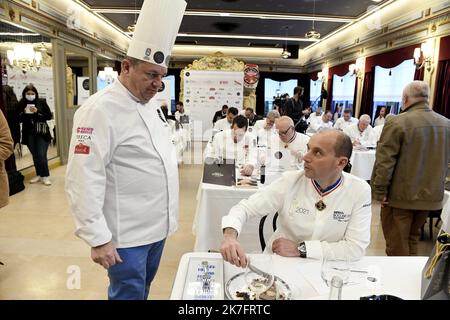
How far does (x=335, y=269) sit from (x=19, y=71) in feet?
19.1

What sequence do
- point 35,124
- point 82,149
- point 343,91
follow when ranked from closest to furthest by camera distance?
point 82,149 → point 35,124 → point 343,91

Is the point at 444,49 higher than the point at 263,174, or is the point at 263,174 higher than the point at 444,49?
the point at 444,49

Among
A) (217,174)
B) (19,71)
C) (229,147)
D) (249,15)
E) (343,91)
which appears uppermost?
(249,15)

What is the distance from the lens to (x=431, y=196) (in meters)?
2.50

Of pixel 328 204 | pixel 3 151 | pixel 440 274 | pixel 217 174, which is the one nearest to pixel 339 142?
pixel 328 204

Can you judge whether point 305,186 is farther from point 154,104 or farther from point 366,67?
point 366,67

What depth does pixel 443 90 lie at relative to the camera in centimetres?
599

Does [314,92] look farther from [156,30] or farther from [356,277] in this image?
[356,277]

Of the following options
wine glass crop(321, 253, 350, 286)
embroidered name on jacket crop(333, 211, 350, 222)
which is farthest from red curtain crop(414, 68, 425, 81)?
wine glass crop(321, 253, 350, 286)

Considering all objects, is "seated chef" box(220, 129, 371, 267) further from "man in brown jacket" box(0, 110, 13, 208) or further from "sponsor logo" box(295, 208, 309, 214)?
"man in brown jacket" box(0, 110, 13, 208)

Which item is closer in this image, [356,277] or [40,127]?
[356,277]

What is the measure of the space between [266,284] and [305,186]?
0.60m

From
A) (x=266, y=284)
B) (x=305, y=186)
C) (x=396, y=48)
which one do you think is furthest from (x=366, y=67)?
(x=266, y=284)
